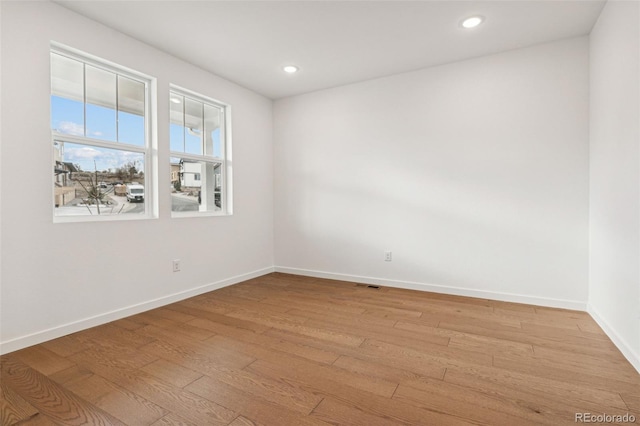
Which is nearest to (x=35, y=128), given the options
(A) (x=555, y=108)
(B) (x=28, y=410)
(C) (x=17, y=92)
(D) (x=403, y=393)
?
(C) (x=17, y=92)

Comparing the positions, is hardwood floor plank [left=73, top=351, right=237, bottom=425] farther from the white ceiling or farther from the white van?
the white ceiling

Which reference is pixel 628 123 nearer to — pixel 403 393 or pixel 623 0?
pixel 623 0

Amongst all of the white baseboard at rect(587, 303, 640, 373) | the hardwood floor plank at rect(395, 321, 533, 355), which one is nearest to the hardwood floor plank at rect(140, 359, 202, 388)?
the hardwood floor plank at rect(395, 321, 533, 355)

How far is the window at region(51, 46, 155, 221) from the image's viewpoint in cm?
246

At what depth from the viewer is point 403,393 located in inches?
62.7

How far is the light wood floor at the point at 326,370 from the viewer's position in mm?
1457

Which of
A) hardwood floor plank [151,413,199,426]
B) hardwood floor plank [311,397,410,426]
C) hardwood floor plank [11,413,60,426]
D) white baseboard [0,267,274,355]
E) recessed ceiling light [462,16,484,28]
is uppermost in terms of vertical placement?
recessed ceiling light [462,16,484,28]

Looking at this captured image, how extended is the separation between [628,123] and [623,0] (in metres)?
0.82

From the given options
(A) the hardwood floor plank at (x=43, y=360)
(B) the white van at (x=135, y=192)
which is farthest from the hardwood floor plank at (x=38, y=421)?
(B) the white van at (x=135, y=192)

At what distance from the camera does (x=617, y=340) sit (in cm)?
209

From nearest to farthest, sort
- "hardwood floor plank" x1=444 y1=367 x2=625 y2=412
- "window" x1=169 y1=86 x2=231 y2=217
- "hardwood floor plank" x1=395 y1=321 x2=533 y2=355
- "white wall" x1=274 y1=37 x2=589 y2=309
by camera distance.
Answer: "hardwood floor plank" x1=444 y1=367 x2=625 y2=412 < "hardwood floor plank" x1=395 y1=321 x2=533 y2=355 < "white wall" x1=274 y1=37 x2=589 y2=309 < "window" x1=169 y1=86 x2=231 y2=217

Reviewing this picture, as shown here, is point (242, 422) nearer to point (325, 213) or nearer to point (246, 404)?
point (246, 404)

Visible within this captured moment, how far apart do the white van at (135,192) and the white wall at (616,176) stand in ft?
12.5

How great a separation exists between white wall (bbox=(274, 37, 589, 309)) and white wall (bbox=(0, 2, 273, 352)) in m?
1.37
